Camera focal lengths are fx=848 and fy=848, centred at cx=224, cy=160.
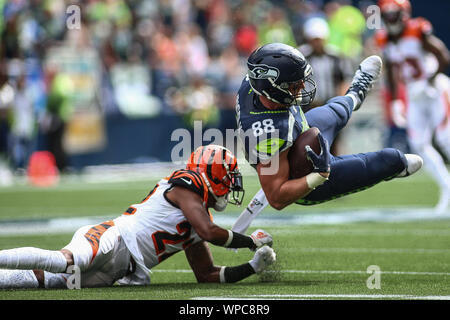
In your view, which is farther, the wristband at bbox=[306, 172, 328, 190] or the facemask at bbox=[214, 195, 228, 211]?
the facemask at bbox=[214, 195, 228, 211]

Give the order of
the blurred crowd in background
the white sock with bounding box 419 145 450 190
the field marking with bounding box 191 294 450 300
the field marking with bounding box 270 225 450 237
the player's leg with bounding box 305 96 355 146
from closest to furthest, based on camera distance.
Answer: the field marking with bounding box 191 294 450 300
the player's leg with bounding box 305 96 355 146
the field marking with bounding box 270 225 450 237
the white sock with bounding box 419 145 450 190
the blurred crowd in background

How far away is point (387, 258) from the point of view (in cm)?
670

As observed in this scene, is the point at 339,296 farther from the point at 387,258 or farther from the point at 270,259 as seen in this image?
the point at 387,258

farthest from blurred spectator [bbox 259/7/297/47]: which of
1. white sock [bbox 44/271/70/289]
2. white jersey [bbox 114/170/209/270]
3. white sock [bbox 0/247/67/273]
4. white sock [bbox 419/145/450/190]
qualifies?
white sock [bbox 0/247/67/273]

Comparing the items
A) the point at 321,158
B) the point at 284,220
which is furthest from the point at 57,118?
the point at 321,158

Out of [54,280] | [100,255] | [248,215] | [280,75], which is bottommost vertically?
[54,280]

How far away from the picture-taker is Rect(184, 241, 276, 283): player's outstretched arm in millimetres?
5410

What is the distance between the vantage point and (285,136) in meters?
5.52

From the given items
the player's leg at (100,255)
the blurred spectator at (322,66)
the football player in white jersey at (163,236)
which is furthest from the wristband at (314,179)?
the blurred spectator at (322,66)

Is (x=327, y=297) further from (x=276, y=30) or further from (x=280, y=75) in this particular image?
(x=276, y=30)

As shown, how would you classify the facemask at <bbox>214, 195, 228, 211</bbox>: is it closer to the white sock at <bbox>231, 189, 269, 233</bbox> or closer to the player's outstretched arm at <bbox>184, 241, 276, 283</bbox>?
the player's outstretched arm at <bbox>184, 241, 276, 283</bbox>

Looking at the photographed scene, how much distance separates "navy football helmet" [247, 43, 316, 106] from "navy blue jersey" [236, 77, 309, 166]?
0.36 ft

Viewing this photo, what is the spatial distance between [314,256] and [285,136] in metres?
1.69
